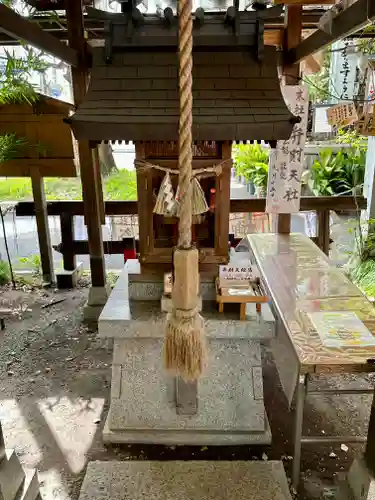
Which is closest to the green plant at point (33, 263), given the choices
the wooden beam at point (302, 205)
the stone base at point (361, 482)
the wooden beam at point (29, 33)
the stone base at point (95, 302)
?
the wooden beam at point (302, 205)

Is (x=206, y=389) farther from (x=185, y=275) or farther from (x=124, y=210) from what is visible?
(x=124, y=210)

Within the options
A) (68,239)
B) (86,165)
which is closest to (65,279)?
(68,239)

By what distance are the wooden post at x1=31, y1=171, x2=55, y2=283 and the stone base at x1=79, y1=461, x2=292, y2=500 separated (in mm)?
3916

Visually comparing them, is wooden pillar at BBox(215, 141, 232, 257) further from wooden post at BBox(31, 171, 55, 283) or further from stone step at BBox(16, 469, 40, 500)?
wooden post at BBox(31, 171, 55, 283)

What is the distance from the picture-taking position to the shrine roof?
8.95 feet

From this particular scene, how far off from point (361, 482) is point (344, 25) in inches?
110

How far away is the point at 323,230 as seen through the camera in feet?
19.7

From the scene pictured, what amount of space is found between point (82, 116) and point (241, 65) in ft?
4.03

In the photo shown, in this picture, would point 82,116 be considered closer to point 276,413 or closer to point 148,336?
point 148,336

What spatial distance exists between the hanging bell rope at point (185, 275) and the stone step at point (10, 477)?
986 mm

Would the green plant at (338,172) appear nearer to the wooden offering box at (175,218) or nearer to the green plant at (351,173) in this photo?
the green plant at (351,173)

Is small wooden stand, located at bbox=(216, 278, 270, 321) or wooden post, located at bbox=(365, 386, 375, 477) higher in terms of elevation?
small wooden stand, located at bbox=(216, 278, 270, 321)

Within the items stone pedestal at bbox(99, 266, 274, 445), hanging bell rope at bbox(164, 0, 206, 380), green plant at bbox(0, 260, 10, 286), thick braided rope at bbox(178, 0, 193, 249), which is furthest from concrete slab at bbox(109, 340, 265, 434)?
green plant at bbox(0, 260, 10, 286)

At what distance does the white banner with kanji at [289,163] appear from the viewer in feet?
14.5
